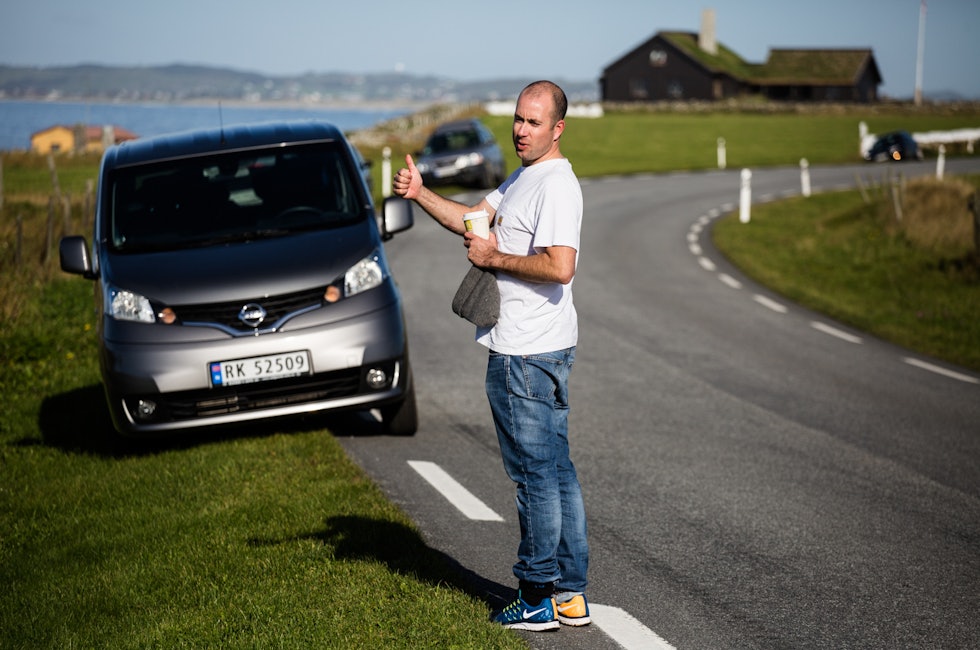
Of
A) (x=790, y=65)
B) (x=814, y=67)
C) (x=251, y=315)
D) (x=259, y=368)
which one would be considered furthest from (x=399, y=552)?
(x=790, y=65)

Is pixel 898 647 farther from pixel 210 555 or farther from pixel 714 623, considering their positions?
pixel 210 555

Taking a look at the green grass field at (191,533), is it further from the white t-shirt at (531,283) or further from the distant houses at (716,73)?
the distant houses at (716,73)

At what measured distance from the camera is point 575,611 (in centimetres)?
443

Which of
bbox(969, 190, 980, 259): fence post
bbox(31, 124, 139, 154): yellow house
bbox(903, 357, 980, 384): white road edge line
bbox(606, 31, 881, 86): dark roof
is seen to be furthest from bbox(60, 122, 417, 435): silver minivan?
bbox(606, 31, 881, 86): dark roof

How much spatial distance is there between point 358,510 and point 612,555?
1368mm

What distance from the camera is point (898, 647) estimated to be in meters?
4.33

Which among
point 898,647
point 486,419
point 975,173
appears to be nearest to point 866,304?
point 486,419

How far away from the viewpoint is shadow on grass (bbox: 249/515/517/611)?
16.0ft

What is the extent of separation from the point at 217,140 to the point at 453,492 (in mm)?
3420

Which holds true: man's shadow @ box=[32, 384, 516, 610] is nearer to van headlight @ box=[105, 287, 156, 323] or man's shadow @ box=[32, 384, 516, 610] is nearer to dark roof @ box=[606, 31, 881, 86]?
van headlight @ box=[105, 287, 156, 323]

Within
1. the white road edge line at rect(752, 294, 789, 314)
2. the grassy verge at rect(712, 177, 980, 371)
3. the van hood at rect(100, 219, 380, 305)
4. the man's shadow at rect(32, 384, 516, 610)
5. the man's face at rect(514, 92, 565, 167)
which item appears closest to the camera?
the man's face at rect(514, 92, 565, 167)

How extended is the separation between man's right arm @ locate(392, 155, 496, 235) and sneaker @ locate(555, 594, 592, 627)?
1.51m

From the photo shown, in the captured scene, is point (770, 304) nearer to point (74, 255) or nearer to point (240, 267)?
point (240, 267)

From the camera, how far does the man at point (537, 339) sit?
13.2 ft
